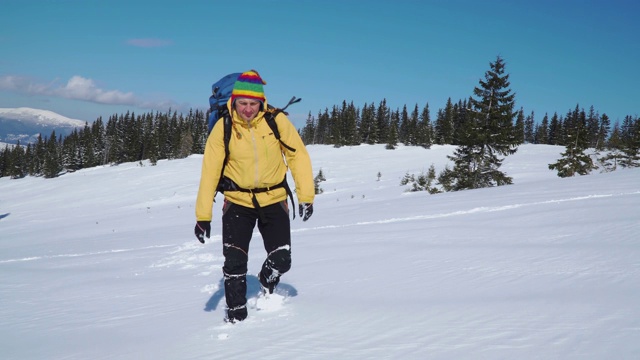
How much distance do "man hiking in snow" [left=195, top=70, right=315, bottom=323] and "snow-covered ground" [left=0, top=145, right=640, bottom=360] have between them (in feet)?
1.40

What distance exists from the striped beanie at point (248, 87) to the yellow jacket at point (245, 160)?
11 centimetres

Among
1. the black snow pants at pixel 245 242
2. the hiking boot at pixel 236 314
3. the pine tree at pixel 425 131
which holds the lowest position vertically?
the hiking boot at pixel 236 314

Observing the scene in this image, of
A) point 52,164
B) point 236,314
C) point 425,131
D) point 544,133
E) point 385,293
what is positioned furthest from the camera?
point 544,133

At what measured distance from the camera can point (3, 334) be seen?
137 inches

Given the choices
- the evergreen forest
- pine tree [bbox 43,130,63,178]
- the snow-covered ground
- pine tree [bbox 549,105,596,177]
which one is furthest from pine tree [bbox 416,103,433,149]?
pine tree [bbox 43,130,63,178]

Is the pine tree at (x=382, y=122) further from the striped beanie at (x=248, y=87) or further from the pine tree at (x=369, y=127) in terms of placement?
the striped beanie at (x=248, y=87)

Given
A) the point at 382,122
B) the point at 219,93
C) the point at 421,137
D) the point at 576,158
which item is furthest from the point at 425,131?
the point at 219,93

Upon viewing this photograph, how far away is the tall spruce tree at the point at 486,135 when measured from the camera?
22219 mm

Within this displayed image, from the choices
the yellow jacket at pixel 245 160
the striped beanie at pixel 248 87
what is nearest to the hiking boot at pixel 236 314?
the yellow jacket at pixel 245 160

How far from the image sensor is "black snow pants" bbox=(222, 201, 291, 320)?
10.6ft

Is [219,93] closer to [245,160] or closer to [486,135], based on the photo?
[245,160]

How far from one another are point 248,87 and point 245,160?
58cm

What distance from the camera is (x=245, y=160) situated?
10.7 feet

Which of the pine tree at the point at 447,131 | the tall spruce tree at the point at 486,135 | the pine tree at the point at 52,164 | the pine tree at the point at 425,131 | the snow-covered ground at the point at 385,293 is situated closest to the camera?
the snow-covered ground at the point at 385,293
